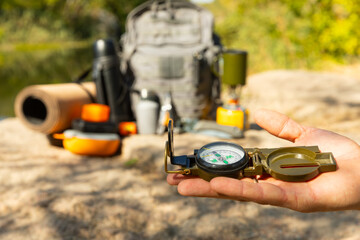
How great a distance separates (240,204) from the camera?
300cm

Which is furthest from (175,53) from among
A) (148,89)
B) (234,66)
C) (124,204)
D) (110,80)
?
(124,204)

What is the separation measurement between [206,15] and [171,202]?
2.98 meters

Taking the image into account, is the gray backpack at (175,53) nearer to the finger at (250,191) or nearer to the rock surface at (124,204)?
the rock surface at (124,204)

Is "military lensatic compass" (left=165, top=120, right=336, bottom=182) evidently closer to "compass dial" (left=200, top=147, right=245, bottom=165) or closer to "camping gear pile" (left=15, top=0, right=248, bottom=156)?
"compass dial" (left=200, top=147, right=245, bottom=165)

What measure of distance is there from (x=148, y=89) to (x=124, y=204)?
2.19m

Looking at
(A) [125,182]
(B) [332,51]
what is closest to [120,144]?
(A) [125,182]

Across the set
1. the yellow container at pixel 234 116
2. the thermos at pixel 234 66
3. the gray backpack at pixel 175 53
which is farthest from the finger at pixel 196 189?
the gray backpack at pixel 175 53

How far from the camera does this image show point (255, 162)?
5.81 feet

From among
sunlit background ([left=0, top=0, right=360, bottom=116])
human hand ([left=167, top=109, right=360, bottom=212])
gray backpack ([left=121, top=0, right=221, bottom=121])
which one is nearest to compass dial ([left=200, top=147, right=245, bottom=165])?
human hand ([left=167, top=109, right=360, bottom=212])

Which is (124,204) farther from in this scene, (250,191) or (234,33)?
(234,33)

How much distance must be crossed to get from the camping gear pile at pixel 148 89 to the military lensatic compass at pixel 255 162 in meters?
2.38

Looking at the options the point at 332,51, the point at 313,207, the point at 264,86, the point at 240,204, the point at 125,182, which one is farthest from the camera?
the point at 264,86

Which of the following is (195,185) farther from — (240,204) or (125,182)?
(125,182)

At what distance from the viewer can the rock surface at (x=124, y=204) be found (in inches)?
103
